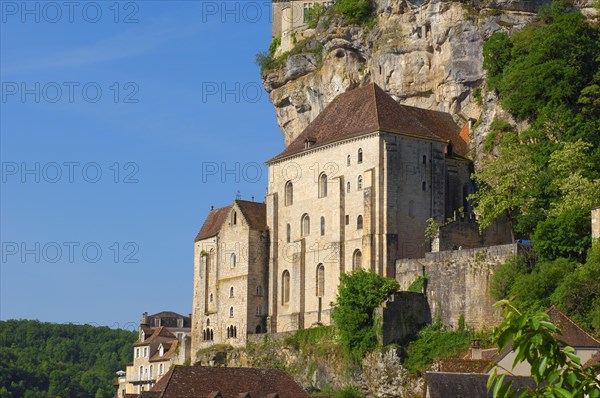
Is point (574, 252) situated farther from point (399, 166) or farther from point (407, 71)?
point (407, 71)

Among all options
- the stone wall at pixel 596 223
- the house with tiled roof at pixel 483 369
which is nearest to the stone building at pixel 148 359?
the stone wall at pixel 596 223

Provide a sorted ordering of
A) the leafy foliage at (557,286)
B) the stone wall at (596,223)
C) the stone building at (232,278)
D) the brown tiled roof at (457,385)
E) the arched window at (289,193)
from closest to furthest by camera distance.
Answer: the brown tiled roof at (457,385) < the leafy foliage at (557,286) < the stone wall at (596,223) < the arched window at (289,193) < the stone building at (232,278)

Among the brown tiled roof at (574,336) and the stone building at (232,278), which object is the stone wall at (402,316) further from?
the brown tiled roof at (574,336)

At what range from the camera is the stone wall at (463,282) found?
60312 millimetres

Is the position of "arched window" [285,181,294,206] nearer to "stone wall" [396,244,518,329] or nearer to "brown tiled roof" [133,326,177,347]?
"stone wall" [396,244,518,329]

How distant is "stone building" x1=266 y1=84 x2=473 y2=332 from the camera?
6825cm

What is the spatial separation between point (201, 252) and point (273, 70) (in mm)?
16519

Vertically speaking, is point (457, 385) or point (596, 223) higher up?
point (596, 223)

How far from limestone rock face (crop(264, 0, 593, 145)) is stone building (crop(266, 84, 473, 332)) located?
10.5 ft

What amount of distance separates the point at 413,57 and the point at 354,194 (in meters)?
14.9

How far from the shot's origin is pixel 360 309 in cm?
6269

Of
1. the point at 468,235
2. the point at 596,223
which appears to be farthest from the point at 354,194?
the point at 596,223

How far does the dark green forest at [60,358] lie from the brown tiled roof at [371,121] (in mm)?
79606

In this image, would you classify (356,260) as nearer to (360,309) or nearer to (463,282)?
(360,309)
